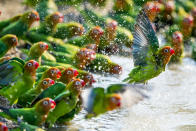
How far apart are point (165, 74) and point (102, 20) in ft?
5.33

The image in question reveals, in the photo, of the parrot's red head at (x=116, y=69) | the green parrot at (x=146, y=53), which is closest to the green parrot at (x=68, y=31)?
the parrot's red head at (x=116, y=69)

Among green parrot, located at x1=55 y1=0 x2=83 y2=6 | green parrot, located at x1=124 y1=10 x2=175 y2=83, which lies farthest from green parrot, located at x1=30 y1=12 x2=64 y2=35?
green parrot, located at x1=124 y1=10 x2=175 y2=83

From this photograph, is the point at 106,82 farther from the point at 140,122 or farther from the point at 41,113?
the point at 41,113

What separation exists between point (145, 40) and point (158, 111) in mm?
922

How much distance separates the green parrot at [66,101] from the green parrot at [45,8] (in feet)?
11.7

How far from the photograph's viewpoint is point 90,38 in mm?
7234

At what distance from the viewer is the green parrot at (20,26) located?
728 centimetres

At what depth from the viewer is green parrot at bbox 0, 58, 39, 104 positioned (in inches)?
202

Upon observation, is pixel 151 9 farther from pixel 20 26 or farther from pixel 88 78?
pixel 88 78

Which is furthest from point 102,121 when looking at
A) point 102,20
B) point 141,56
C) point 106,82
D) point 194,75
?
point 102,20

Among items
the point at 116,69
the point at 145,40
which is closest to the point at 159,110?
the point at 145,40

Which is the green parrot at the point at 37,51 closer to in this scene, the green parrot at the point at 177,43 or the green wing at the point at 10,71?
the green wing at the point at 10,71

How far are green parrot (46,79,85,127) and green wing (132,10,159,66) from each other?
95 cm

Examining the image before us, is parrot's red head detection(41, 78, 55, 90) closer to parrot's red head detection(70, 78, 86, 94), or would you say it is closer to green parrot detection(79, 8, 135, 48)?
parrot's red head detection(70, 78, 86, 94)
